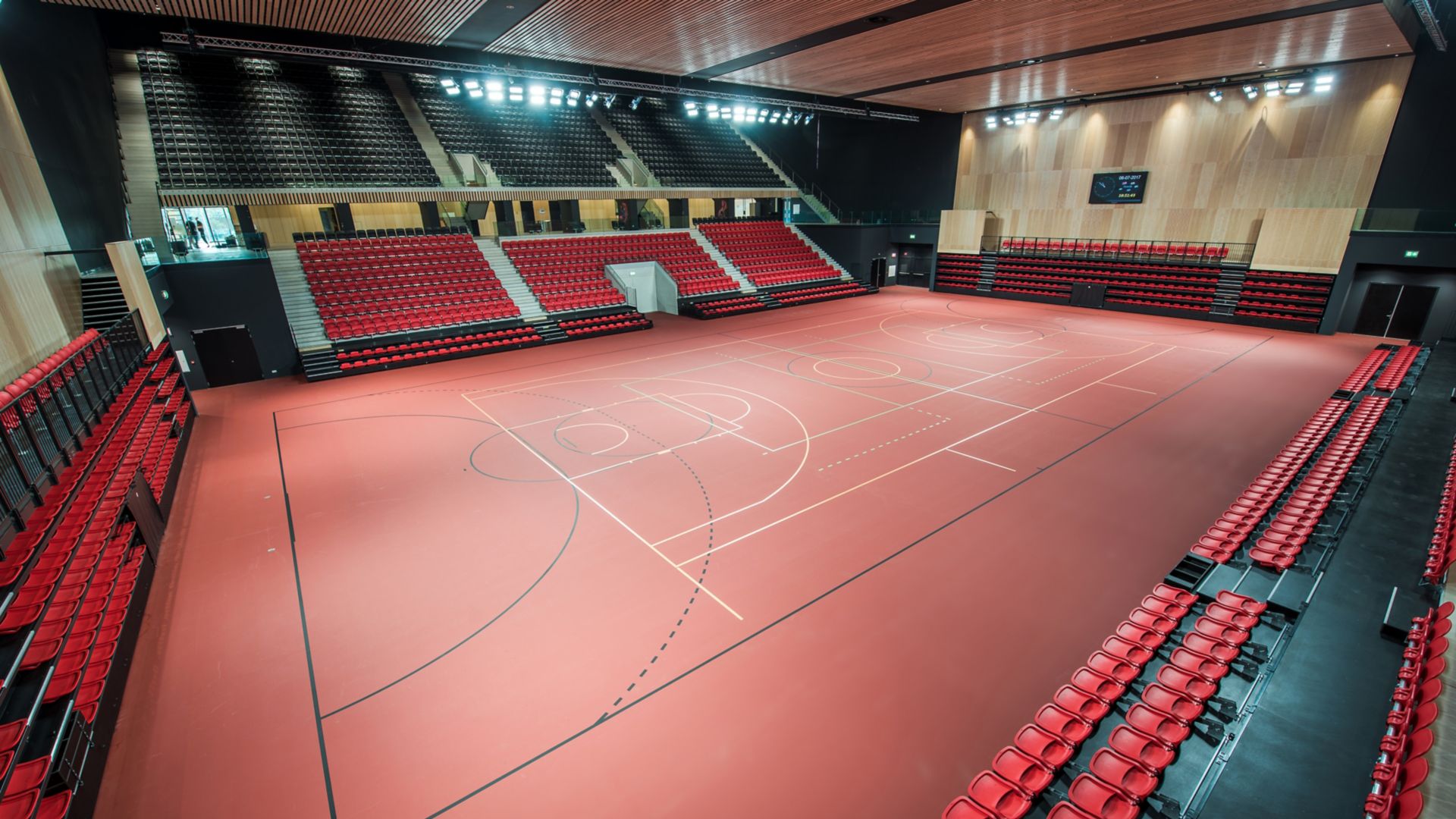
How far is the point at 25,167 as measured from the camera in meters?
7.88

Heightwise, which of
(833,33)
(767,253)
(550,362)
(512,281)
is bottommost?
(550,362)

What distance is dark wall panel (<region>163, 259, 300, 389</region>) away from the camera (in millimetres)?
12203

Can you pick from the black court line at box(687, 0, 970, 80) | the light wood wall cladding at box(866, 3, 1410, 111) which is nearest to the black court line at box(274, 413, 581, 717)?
the black court line at box(687, 0, 970, 80)

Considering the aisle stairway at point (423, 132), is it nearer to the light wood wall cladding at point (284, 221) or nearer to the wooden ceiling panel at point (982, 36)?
the light wood wall cladding at point (284, 221)

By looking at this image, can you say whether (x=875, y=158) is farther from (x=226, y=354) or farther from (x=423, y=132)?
(x=226, y=354)

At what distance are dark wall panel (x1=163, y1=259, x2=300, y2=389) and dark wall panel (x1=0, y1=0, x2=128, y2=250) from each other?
Answer: 4.36ft

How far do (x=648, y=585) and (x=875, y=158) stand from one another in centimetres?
2404

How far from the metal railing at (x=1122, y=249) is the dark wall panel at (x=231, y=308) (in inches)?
875

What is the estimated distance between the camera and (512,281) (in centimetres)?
1723

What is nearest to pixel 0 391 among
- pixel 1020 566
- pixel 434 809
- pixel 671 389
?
pixel 434 809

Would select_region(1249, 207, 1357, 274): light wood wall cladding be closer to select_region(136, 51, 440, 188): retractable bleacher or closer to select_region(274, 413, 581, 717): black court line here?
select_region(274, 413, 581, 717): black court line

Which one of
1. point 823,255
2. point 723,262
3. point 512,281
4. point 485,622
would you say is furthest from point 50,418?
point 823,255

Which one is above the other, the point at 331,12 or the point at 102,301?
the point at 331,12

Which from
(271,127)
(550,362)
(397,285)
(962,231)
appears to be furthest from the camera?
(962,231)
